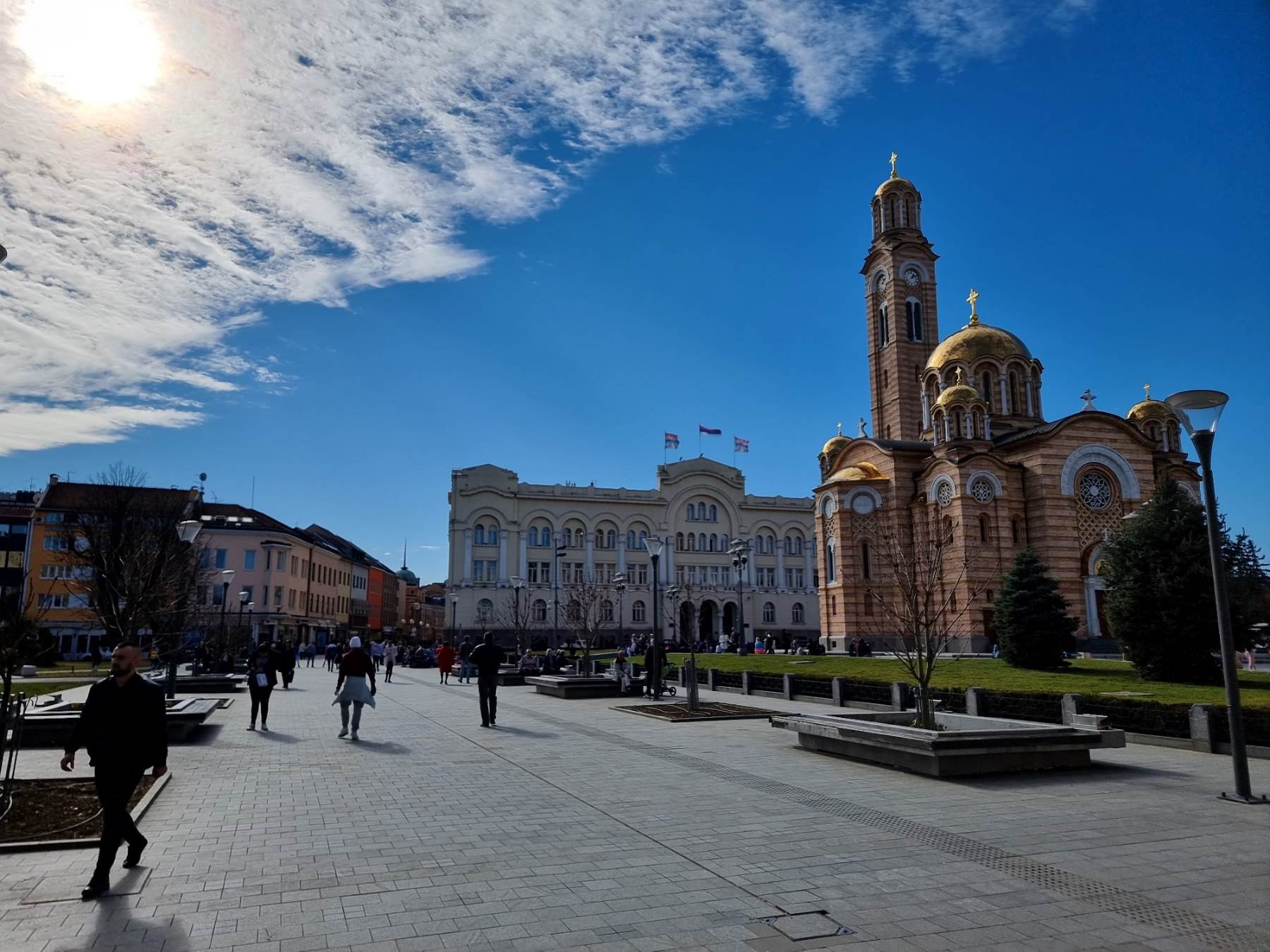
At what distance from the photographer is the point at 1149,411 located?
5109 cm

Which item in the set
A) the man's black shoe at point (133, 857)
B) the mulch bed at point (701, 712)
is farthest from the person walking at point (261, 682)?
the man's black shoe at point (133, 857)

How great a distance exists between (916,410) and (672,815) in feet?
176

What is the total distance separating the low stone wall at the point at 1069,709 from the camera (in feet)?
44.1

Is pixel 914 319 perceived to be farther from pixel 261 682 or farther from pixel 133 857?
pixel 133 857

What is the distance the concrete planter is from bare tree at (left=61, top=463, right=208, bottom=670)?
14.5m

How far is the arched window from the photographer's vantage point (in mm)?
59094

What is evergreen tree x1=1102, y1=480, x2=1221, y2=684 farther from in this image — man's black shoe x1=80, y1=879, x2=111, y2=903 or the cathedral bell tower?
the cathedral bell tower

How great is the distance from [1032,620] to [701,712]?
50.0 ft

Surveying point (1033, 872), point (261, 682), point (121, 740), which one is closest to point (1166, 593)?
point (1033, 872)

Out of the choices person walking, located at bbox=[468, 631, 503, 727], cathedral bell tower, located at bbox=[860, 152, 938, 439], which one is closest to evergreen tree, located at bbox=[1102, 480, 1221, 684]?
person walking, located at bbox=[468, 631, 503, 727]

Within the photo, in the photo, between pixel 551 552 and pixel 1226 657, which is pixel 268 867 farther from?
pixel 551 552

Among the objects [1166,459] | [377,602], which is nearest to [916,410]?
[1166,459]

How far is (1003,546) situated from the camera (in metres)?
44.2

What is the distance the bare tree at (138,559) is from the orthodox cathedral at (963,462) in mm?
30514
